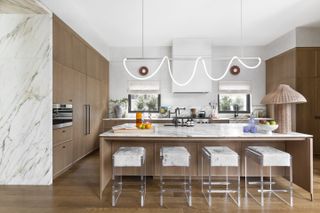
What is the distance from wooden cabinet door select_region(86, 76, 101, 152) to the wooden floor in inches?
74.1

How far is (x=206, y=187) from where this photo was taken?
3.07 m

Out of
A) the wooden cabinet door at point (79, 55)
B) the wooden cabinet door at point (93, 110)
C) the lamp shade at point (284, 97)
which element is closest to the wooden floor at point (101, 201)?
the lamp shade at point (284, 97)

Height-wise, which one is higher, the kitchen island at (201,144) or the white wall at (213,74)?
the white wall at (213,74)

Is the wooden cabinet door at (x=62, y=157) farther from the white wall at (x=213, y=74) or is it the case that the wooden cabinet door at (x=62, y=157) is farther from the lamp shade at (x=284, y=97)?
the lamp shade at (x=284, y=97)

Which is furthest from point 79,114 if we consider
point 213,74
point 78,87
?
point 213,74

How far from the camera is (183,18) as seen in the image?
4.41 metres

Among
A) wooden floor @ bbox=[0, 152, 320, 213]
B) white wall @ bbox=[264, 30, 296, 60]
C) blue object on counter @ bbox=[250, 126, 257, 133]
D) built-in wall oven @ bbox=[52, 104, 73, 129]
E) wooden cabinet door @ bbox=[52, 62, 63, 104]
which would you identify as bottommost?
wooden floor @ bbox=[0, 152, 320, 213]

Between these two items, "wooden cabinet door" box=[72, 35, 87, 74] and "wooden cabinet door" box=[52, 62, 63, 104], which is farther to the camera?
"wooden cabinet door" box=[72, 35, 87, 74]

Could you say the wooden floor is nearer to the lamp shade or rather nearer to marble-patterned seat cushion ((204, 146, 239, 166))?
marble-patterned seat cushion ((204, 146, 239, 166))

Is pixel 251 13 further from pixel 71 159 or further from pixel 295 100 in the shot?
pixel 71 159

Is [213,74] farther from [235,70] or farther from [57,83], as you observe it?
[57,83]

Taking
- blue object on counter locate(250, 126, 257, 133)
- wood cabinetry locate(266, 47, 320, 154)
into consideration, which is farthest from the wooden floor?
wood cabinetry locate(266, 47, 320, 154)

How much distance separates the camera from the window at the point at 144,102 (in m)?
6.34

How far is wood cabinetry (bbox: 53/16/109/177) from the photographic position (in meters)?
3.47
